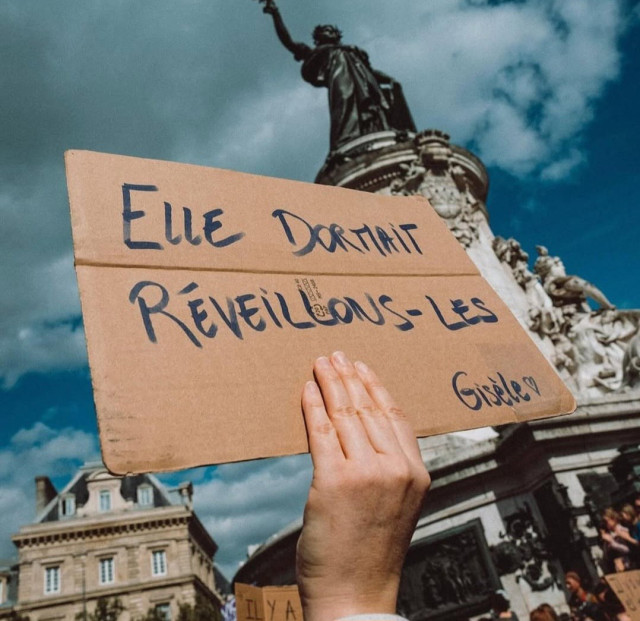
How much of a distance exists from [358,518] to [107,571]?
36.7 m

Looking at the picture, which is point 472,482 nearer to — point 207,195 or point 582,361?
point 582,361

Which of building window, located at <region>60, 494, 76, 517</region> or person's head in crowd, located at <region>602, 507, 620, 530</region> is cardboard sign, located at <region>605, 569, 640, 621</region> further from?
building window, located at <region>60, 494, 76, 517</region>

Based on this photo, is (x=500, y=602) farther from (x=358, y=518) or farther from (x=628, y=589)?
(x=358, y=518)

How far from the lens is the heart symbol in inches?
66.8

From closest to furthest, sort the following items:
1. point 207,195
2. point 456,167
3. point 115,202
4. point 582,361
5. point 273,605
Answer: point 115,202 → point 207,195 → point 273,605 → point 582,361 → point 456,167

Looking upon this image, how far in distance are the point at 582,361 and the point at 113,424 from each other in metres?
7.63

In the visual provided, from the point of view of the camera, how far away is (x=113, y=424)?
3.69 feet

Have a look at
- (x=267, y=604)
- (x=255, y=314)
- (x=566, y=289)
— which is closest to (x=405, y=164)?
(x=566, y=289)

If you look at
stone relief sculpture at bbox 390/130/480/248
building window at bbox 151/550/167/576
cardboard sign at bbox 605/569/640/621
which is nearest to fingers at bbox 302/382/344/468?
cardboard sign at bbox 605/569/640/621

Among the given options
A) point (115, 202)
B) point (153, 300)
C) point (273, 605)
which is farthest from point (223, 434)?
point (273, 605)

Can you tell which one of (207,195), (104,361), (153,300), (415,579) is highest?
(207,195)

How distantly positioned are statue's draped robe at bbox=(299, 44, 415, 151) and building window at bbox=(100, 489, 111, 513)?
101 feet

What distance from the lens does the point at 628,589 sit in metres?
3.49

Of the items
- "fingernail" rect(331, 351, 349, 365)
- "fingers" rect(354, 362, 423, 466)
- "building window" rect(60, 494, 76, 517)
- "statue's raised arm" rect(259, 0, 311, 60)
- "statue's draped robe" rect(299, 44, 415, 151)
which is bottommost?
"fingers" rect(354, 362, 423, 466)
